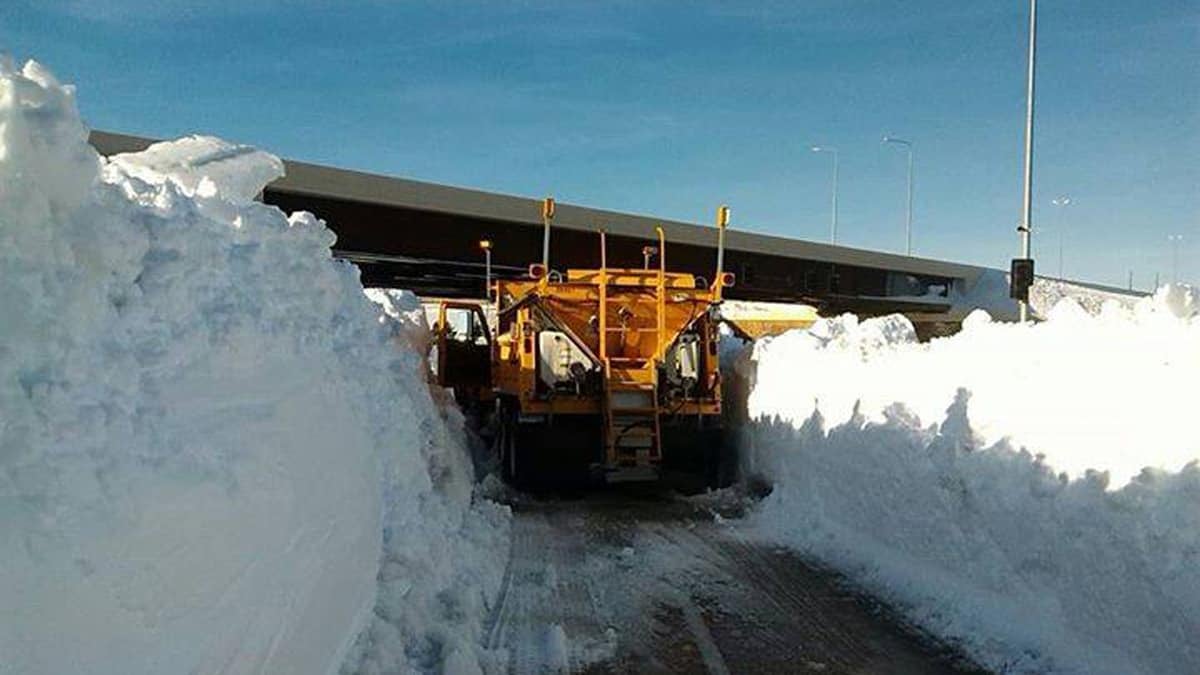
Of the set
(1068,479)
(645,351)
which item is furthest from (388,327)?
(1068,479)

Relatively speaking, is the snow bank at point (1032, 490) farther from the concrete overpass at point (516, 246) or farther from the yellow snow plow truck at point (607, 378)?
the concrete overpass at point (516, 246)

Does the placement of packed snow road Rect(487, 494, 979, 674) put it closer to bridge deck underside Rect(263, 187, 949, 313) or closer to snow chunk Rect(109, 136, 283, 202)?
snow chunk Rect(109, 136, 283, 202)

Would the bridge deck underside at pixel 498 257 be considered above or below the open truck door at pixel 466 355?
above

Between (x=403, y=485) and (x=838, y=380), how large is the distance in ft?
17.7

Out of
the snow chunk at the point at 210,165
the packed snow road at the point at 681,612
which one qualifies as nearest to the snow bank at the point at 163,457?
the packed snow road at the point at 681,612

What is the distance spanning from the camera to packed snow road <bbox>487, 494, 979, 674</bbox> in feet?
20.4

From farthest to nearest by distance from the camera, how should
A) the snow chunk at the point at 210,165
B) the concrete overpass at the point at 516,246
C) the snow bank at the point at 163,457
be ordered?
1. the concrete overpass at the point at 516,246
2. the snow chunk at the point at 210,165
3. the snow bank at the point at 163,457

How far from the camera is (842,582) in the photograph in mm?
8195

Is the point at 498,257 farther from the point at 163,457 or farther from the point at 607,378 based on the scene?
the point at 163,457

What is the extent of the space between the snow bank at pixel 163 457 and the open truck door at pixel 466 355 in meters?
8.10

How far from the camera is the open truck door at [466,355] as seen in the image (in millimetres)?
15078

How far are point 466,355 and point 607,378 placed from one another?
3.80 m

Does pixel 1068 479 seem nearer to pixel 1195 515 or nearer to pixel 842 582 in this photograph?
pixel 1195 515

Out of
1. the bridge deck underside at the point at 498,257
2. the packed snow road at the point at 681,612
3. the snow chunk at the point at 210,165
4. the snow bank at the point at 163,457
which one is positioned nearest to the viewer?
the snow bank at the point at 163,457
